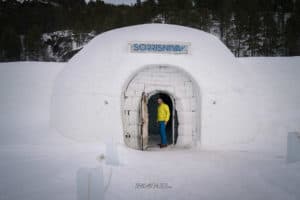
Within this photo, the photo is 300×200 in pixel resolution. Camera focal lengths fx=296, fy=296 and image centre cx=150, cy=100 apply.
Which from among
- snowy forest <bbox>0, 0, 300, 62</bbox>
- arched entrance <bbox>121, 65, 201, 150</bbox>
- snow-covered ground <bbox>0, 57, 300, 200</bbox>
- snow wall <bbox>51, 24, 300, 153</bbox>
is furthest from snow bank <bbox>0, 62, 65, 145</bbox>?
snowy forest <bbox>0, 0, 300, 62</bbox>

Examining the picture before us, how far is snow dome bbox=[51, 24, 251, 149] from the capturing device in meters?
6.75

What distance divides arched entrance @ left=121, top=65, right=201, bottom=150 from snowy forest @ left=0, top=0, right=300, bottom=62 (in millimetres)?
14929

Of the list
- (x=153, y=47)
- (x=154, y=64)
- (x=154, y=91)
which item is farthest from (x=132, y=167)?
(x=153, y=47)

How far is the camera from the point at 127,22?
72.8ft

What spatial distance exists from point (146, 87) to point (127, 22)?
52.7ft

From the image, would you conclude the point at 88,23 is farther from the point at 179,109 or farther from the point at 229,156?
the point at 229,156

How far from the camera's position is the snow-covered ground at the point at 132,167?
409 cm

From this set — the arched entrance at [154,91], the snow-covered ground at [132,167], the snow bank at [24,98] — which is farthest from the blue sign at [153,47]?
the snow bank at [24,98]

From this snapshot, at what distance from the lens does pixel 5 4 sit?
22453 mm

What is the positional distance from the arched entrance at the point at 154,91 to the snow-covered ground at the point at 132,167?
2.39 feet

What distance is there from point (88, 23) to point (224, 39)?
11.4 meters

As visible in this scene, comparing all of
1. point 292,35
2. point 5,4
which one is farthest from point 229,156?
point 5,4

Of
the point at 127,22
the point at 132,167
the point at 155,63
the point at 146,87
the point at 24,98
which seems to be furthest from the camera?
the point at 127,22

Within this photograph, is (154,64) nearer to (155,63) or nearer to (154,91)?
(155,63)
